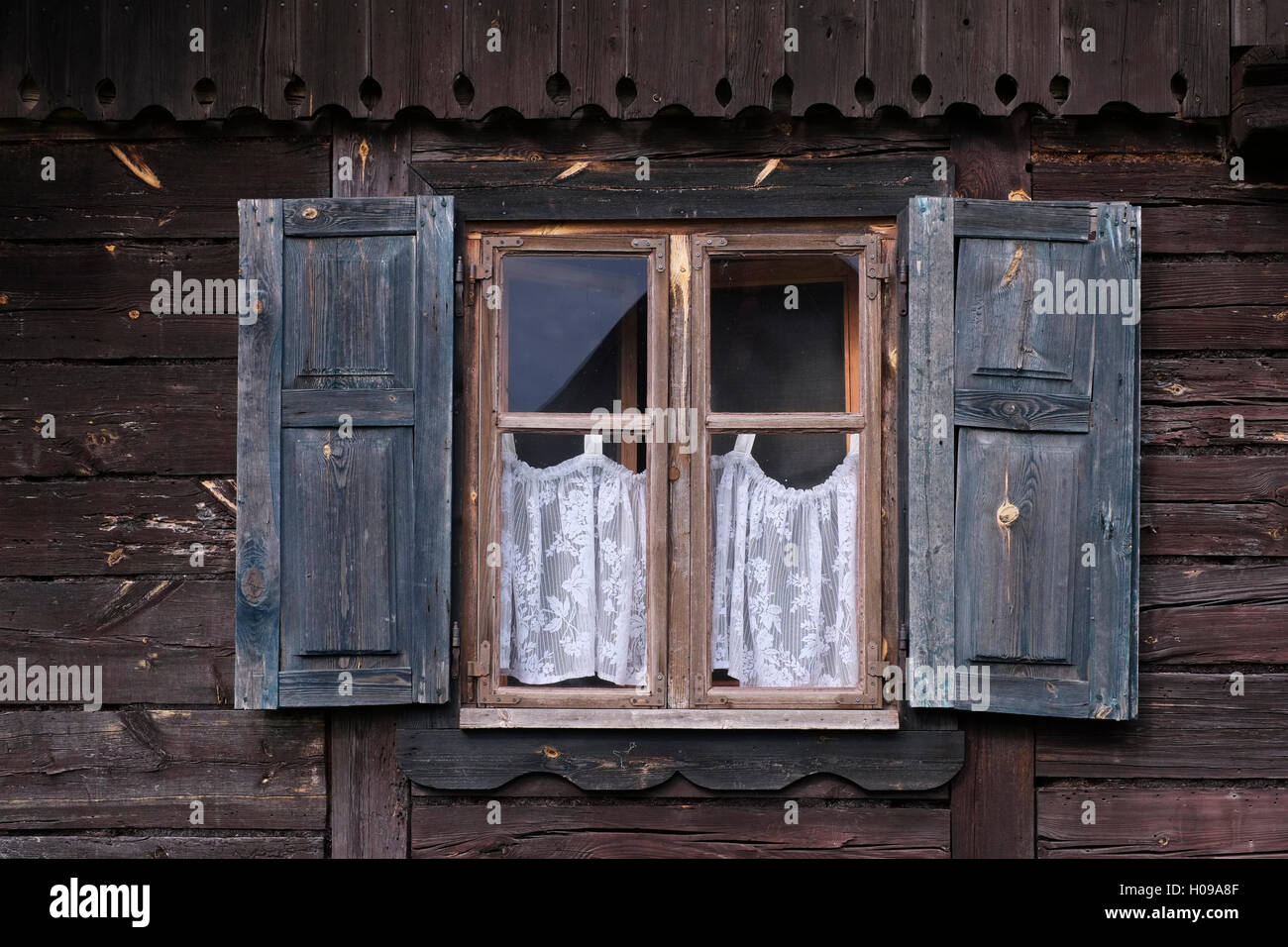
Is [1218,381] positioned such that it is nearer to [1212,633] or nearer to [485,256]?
[1212,633]

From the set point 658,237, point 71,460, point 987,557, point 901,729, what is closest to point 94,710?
point 71,460

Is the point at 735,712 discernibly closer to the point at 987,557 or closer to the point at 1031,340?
the point at 987,557

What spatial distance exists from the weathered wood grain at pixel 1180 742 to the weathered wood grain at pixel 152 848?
2126 mm

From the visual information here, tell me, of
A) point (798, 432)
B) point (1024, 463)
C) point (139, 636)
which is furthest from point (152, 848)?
point (1024, 463)

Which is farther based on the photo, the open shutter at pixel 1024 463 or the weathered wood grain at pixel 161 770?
the weathered wood grain at pixel 161 770

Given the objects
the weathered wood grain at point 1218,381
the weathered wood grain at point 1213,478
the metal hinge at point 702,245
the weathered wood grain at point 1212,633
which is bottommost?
the weathered wood grain at point 1212,633

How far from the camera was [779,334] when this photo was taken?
3080 mm

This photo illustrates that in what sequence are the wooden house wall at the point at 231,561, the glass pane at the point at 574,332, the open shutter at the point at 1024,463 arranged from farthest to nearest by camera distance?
the glass pane at the point at 574,332 → the wooden house wall at the point at 231,561 → the open shutter at the point at 1024,463

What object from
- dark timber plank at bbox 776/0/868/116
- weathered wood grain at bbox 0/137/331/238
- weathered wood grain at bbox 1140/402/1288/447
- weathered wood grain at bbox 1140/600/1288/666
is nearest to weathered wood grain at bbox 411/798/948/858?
weathered wood grain at bbox 1140/600/1288/666

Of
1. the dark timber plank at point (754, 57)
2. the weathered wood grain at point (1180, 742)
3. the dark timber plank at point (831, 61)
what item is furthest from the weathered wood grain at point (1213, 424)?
the dark timber plank at point (754, 57)

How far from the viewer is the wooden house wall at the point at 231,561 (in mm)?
2963

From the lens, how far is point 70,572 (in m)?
3.04

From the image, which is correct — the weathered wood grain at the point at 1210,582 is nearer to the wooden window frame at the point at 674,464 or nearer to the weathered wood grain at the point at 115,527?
the wooden window frame at the point at 674,464

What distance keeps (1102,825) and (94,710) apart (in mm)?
2876
